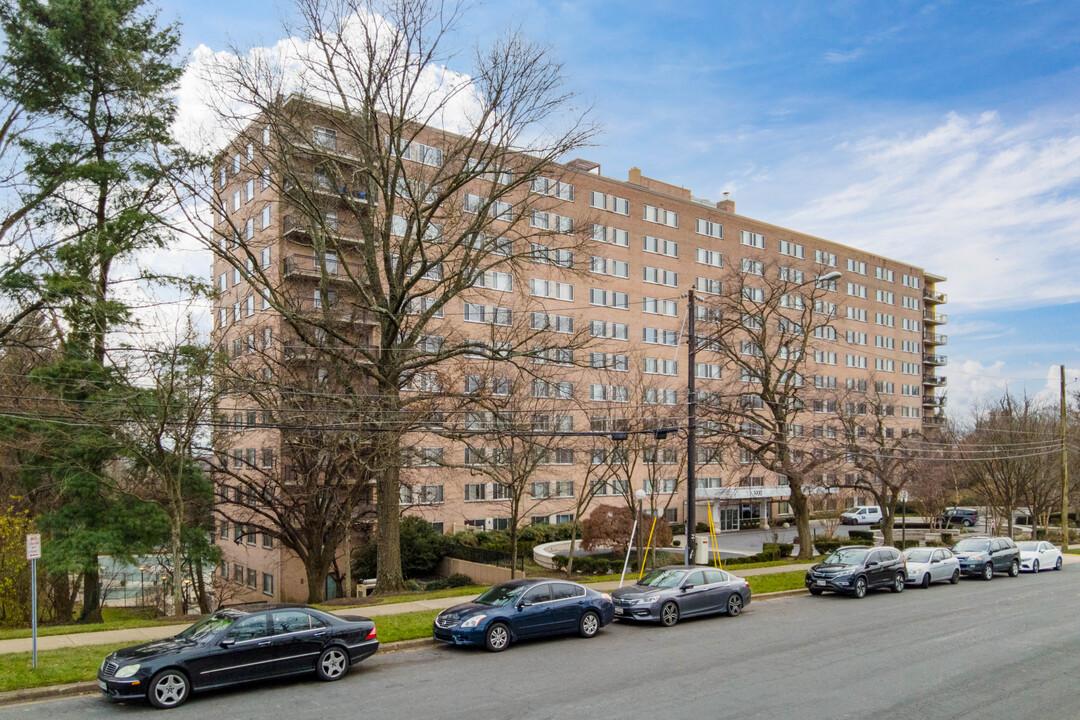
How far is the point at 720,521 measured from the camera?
6356cm

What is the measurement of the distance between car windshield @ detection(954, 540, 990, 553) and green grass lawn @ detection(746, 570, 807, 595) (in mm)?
7081

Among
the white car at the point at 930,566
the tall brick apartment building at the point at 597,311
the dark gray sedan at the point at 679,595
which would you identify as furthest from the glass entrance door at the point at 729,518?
the dark gray sedan at the point at 679,595

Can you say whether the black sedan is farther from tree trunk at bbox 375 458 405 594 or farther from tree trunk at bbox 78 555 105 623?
tree trunk at bbox 78 555 105 623

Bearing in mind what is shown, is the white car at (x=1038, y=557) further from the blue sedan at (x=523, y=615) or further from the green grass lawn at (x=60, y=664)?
the green grass lawn at (x=60, y=664)

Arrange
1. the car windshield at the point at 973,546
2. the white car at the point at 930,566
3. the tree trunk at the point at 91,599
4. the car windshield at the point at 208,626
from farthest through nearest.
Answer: the car windshield at the point at 973,546 → the white car at the point at 930,566 → the tree trunk at the point at 91,599 → the car windshield at the point at 208,626

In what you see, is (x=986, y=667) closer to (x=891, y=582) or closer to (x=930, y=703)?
(x=930, y=703)

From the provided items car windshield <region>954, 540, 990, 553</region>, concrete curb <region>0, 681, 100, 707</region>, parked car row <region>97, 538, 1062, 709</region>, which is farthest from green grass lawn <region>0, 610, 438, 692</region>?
car windshield <region>954, 540, 990, 553</region>

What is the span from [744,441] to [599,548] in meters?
11.2

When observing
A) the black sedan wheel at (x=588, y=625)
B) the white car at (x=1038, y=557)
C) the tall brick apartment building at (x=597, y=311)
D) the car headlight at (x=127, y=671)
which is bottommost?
the white car at (x=1038, y=557)

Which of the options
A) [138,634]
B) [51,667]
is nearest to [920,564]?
[138,634]

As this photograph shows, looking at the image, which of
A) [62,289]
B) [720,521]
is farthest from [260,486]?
[720,521]

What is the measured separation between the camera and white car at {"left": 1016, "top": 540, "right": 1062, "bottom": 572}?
31547 mm

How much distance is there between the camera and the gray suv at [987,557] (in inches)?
1129

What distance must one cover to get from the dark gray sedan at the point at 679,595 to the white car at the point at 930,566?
871 cm
